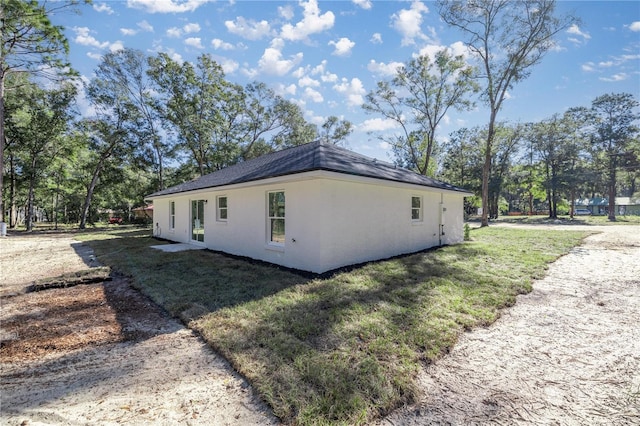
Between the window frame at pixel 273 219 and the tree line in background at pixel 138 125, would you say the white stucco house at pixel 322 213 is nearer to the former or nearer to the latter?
the window frame at pixel 273 219

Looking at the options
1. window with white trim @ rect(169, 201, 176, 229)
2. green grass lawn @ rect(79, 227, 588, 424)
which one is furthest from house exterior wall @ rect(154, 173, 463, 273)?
window with white trim @ rect(169, 201, 176, 229)

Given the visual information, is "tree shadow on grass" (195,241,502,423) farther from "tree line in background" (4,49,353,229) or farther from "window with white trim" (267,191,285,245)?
"tree line in background" (4,49,353,229)

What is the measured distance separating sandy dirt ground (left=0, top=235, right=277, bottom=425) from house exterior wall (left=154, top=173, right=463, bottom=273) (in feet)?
11.2

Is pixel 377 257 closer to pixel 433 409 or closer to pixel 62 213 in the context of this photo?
pixel 433 409

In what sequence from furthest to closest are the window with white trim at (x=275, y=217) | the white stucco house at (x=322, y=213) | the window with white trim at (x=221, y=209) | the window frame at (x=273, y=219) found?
the window with white trim at (x=221, y=209), the window with white trim at (x=275, y=217), the window frame at (x=273, y=219), the white stucco house at (x=322, y=213)

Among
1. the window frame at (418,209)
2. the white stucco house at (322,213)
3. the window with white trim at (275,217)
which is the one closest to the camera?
the white stucco house at (322,213)

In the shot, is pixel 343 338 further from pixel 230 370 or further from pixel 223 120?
pixel 223 120

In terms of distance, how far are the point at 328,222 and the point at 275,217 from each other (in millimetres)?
1895

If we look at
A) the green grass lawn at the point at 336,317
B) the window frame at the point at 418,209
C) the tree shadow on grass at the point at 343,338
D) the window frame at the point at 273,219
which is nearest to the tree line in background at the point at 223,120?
the window frame at the point at 418,209

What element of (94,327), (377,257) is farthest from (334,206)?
(94,327)

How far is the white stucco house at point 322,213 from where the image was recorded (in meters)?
6.61

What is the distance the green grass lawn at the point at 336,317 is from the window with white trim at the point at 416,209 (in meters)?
2.19

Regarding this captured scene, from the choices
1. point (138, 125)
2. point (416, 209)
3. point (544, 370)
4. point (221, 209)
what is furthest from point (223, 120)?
point (544, 370)

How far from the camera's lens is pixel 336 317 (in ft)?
13.2
